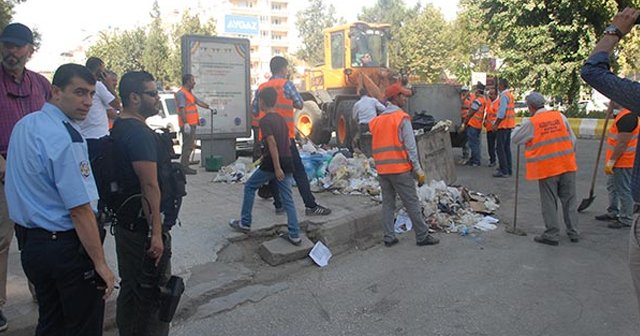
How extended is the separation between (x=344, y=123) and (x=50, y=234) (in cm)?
1043

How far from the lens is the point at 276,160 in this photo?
214 inches

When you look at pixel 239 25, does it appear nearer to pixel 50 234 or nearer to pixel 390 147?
pixel 390 147

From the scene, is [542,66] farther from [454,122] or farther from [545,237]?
[545,237]

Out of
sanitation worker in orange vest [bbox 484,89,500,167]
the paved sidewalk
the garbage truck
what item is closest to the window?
the garbage truck

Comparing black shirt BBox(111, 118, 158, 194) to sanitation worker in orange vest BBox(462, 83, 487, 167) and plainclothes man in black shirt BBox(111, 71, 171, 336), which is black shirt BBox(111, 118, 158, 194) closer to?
plainclothes man in black shirt BBox(111, 71, 171, 336)

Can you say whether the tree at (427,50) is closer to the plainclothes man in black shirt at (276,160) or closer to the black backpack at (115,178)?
the plainclothes man in black shirt at (276,160)

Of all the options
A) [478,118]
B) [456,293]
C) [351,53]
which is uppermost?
[351,53]

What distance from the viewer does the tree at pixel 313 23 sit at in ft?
254

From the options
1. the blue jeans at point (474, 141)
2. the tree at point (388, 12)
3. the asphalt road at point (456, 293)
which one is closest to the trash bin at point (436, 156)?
the asphalt road at point (456, 293)

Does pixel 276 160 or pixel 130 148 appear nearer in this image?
pixel 130 148

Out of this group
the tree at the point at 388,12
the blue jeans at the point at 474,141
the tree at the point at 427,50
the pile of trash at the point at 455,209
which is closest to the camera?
the pile of trash at the point at 455,209

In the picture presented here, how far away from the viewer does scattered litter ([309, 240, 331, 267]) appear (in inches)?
211

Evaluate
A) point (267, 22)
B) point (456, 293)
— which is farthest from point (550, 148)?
point (267, 22)

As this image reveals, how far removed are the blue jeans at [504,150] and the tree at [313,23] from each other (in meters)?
68.2
